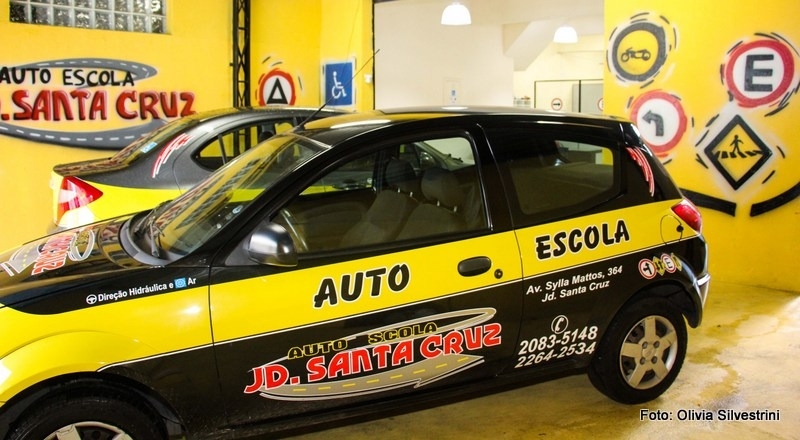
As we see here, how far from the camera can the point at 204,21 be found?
825 cm

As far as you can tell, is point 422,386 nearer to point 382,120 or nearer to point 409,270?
point 409,270

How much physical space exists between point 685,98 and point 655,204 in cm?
290

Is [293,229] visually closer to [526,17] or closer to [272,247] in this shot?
[272,247]

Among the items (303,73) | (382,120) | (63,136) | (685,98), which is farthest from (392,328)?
(303,73)

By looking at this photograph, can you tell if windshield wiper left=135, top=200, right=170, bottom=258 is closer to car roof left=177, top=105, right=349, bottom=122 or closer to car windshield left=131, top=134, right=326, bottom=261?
car windshield left=131, top=134, right=326, bottom=261

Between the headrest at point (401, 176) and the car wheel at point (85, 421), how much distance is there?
1.46 metres

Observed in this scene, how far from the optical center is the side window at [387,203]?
2.95 m

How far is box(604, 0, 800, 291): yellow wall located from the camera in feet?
18.3

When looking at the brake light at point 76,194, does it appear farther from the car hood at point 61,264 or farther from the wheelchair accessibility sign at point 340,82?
the wheelchair accessibility sign at point 340,82

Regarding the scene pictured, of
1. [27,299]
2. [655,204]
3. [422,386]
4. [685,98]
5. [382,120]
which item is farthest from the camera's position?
[685,98]

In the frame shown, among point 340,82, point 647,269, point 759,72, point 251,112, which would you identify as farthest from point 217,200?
point 340,82

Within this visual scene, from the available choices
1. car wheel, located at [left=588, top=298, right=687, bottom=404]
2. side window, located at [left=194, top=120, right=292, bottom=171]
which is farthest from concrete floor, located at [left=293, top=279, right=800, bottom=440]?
side window, located at [left=194, top=120, right=292, bottom=171]

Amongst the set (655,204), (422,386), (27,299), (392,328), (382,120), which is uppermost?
(382,120)

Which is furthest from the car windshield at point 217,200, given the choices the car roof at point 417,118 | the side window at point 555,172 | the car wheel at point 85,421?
the side window at point 555,172
